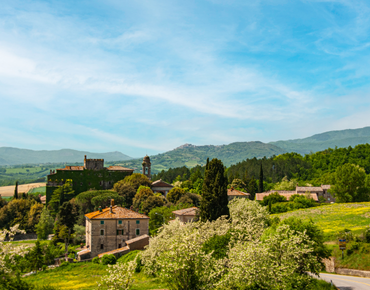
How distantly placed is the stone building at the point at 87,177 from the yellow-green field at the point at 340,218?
212 feet

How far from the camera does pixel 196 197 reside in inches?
3676

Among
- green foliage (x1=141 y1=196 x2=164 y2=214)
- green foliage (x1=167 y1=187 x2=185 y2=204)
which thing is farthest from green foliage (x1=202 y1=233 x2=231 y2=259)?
green foliage (x1=167 y1=187 x2=185 y2=204)

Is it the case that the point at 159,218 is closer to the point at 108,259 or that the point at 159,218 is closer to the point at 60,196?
the point at 108,259

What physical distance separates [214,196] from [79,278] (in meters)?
22.2

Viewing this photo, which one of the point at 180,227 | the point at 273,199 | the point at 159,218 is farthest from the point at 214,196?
the point at 273,199

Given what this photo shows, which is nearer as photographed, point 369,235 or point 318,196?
point 369,235

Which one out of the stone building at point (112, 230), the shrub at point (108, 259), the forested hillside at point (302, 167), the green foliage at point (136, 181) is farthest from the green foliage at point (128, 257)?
the forested hillside at point (302, 167)

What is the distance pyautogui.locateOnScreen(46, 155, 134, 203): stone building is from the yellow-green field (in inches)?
2548

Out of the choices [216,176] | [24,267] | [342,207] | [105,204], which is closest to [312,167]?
[342,207]

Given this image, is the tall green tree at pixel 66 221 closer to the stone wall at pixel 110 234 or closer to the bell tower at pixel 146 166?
the stone wall at pixel 110 234

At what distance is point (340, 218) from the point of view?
63719 millimetres

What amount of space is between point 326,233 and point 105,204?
57773 mm

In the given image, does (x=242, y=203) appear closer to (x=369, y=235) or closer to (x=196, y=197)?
(x=369, y=235)

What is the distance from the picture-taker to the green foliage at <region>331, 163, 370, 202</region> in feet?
297
